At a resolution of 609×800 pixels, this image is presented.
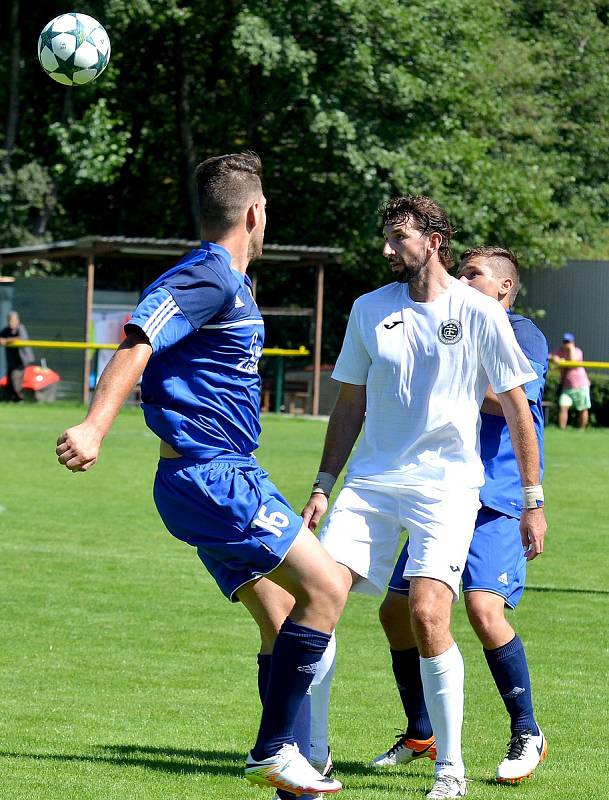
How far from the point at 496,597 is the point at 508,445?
656mm

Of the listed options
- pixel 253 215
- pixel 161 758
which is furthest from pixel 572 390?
pixel 253 215

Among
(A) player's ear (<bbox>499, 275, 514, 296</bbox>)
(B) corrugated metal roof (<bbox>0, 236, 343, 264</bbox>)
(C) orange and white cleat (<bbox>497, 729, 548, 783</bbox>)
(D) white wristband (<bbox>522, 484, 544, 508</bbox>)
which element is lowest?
(B) corrugated metal roof (<bbox>0, 236, 343, 264</bbox>)

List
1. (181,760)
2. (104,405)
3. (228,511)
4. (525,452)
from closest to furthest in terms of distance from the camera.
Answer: (104,405)
(228,511)
(525,452)
(181,760)

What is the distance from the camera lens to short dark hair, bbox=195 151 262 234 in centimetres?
456

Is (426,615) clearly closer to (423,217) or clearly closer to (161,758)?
(161,758)

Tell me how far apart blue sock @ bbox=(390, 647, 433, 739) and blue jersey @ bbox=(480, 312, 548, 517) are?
2.35 feet

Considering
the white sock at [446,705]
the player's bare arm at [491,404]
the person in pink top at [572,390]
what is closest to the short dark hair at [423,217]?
the player's bare arm at [491,404]

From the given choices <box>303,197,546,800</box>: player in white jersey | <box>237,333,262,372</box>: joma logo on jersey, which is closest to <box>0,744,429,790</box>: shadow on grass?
<box>303,197,546,800</box>: player in white jersey

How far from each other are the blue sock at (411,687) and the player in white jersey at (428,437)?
1.88 feet

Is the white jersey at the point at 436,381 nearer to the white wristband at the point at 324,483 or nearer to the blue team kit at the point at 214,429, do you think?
the white wristband at the point at 324,483

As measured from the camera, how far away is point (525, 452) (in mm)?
5102

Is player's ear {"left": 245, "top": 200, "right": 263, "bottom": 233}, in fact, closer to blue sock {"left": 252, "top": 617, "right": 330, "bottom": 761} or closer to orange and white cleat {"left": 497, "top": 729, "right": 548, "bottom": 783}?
blue sock {"left": 252, "top": 617, "right": 330, "bottom": 761}

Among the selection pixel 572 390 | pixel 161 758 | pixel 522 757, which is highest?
pixel 522 757

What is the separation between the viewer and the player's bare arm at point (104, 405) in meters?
3.85
